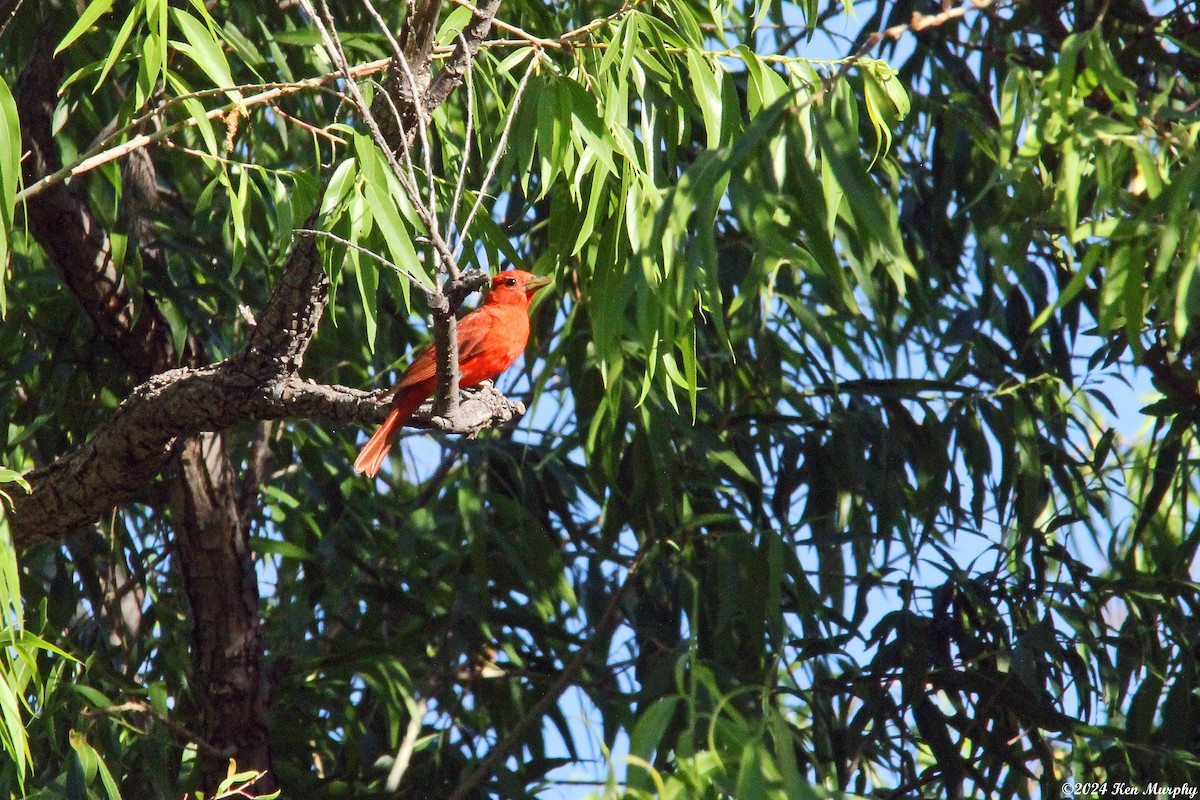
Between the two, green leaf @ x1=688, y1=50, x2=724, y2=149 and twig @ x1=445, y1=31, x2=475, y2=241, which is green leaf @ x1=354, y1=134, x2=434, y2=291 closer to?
twig @ x1=445, y1=31, x2=475, y2=241

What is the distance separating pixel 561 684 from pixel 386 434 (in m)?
1.04

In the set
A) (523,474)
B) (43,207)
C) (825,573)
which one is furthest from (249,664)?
(825,573)

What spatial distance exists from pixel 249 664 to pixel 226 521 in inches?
17.3

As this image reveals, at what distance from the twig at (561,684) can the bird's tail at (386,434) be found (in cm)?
86

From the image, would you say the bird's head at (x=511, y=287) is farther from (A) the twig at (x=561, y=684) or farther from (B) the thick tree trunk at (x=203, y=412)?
(A) the twig at (x=561, y=684)

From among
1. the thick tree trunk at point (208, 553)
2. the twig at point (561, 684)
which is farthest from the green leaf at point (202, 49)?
the twig at point (561, 684)

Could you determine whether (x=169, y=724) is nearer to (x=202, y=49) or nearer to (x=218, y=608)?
(x=218, y=608)

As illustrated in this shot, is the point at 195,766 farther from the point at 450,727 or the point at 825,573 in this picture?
the point at 825,573

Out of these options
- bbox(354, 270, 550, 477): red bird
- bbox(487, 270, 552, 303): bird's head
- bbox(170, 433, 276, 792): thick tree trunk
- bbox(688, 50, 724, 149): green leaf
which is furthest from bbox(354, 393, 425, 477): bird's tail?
bbox(688, 50, 724, 149): green leaf

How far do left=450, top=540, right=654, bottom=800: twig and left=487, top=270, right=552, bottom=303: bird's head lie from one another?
0.93 meters

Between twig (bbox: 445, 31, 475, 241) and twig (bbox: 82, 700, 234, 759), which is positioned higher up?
twig (bbox: 445, 31, 475, 241)

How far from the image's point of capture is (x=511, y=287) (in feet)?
14.9

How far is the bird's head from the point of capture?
4.43 meters

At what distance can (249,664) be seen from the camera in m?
4.04
